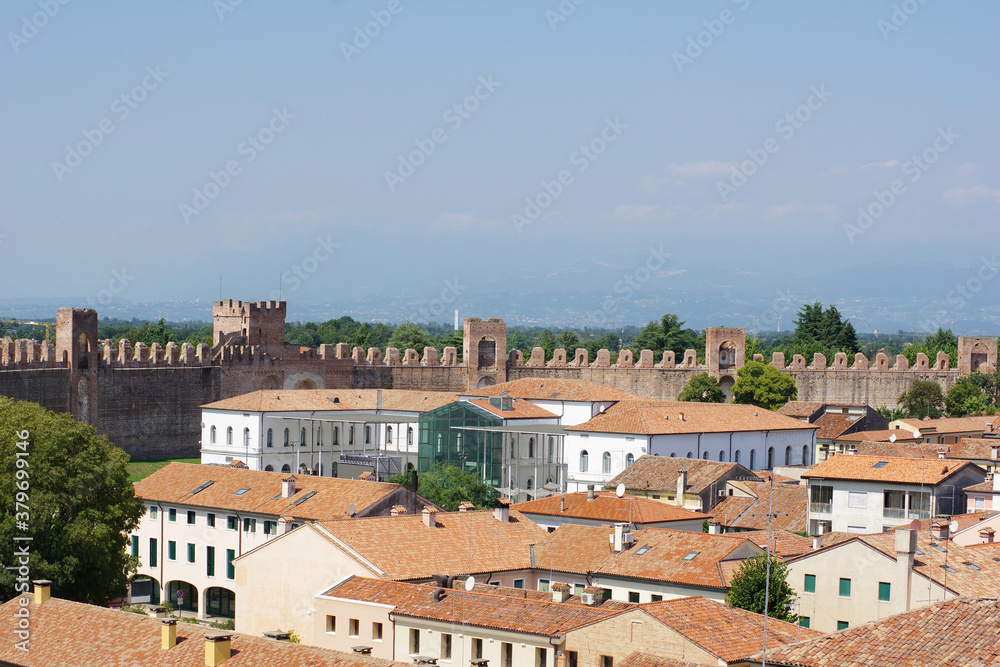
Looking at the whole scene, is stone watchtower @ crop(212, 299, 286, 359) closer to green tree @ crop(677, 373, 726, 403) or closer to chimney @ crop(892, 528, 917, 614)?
green tree @ crop(677, 373, 726, 403)

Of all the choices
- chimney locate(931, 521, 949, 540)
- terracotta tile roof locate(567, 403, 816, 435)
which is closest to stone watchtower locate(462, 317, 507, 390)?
terracotta tile roof locate(567, 403, 816, 435)

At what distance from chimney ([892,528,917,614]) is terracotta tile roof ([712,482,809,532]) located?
917cm

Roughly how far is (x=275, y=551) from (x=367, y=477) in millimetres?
14362

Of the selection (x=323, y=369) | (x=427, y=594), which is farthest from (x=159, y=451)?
(x=427, y=594)

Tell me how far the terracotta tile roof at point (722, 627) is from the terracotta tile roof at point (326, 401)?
26108 mm

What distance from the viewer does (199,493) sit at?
30234mm

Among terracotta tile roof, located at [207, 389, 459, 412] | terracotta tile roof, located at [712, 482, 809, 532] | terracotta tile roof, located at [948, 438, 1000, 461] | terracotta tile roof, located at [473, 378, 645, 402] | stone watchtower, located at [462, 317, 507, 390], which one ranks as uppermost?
stone watchtower, located at [462, 317, 507, 390]

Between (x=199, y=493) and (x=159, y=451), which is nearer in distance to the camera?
(x=199, y=493)

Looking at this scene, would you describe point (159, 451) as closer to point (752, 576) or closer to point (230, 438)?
point (230, 438)

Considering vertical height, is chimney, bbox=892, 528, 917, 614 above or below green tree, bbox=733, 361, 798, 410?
below

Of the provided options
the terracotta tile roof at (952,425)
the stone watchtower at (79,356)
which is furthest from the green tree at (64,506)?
the terracotta tile roof at (952,425)

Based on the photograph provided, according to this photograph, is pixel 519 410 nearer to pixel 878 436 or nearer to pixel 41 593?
pixel 878 436

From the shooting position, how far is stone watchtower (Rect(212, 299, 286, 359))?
176 feet

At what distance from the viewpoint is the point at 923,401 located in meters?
57.1
